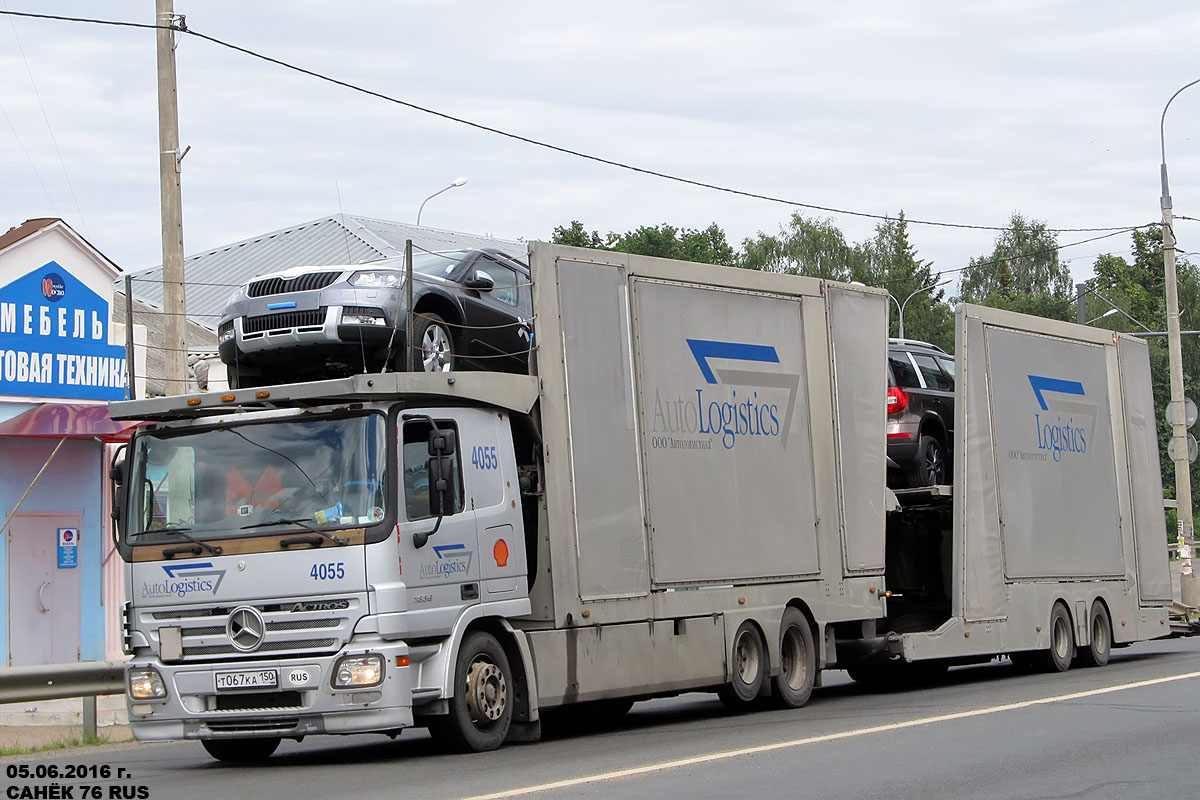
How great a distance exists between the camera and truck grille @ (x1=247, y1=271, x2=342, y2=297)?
11.8 m

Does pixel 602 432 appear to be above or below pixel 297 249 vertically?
below

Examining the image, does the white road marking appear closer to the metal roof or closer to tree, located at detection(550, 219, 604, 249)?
the metal roof

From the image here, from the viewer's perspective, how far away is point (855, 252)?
246 ft

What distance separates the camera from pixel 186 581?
34.2ft

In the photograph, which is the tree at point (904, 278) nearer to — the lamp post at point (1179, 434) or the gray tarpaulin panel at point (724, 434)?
the lamp post at point (1179, 434)

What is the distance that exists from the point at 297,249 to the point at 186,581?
32.0 meters

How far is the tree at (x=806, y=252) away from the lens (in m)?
73.1

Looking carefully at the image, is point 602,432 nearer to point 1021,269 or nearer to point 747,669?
point 747,669

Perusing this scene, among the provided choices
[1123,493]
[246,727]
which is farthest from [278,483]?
[1123,493]

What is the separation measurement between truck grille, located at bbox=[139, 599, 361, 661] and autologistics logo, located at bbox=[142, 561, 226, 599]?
0.41 ft

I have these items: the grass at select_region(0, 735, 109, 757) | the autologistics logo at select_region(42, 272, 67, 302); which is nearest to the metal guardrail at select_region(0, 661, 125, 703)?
the grass at select_region(0, 735, 109, 757)

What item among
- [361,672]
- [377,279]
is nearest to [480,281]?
[377,279]

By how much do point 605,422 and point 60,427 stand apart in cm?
1066

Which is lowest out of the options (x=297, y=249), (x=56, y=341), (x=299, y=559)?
(x=299, y=559)
